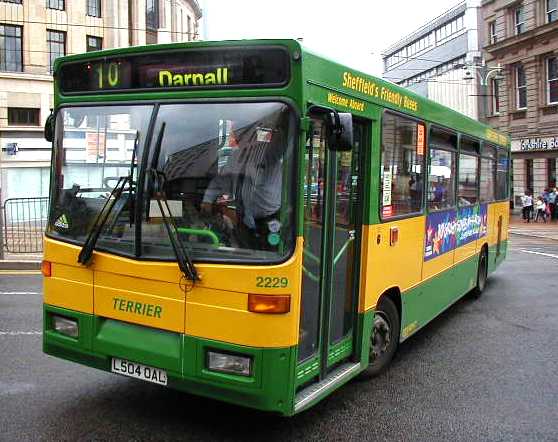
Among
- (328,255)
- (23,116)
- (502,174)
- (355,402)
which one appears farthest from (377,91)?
(23,116)

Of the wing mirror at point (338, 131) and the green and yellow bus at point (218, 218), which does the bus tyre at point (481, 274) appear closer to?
the green and yellow bus at point (218, 218)

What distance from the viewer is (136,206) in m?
4.21

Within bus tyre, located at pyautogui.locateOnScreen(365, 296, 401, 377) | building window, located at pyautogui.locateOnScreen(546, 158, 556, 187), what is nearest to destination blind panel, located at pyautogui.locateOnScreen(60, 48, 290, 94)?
bus tyre, located at pyautogui.locateOnScreen(365, 296, 401, 377)

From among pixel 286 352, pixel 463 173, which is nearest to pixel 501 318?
pixel 463 173

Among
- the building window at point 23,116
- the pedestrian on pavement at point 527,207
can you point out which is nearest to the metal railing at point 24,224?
the building window at point 23,116

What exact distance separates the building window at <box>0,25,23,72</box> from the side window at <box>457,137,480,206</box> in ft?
92.3

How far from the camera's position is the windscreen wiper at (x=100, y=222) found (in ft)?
14.1

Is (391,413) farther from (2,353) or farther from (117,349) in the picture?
(2,353)

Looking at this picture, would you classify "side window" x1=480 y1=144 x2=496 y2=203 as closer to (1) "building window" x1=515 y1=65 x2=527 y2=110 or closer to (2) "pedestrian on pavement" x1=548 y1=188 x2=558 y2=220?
(2) "pedestrian on pavement" x1=548 y1=188 x2=558 y2=220

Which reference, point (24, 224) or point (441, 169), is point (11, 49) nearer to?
point (24, 224)

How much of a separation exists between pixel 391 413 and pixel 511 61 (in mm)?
35140

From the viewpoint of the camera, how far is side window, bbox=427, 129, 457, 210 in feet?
22.4

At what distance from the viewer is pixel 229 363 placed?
3.99m

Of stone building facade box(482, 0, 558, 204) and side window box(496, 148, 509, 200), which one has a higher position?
stone building facade box(482, 0, 558, 204)
